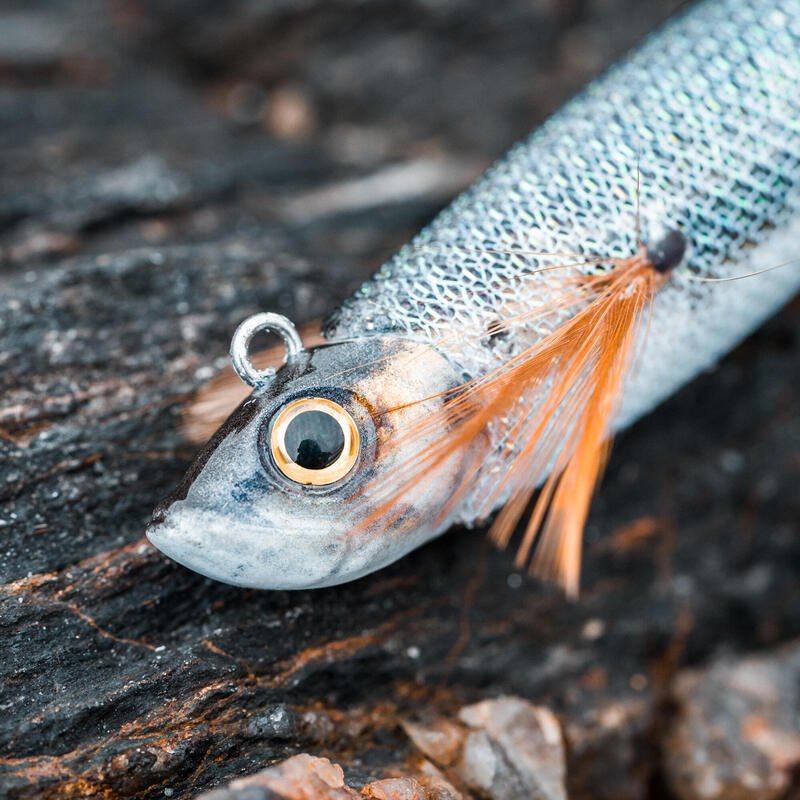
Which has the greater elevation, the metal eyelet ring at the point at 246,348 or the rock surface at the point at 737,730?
the metal eyelet ring at the point at 246,348

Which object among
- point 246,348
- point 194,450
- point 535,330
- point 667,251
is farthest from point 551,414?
point 194,450

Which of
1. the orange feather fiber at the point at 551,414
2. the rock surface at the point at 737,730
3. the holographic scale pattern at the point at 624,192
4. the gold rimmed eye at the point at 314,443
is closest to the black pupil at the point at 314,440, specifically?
the gold rimmed eye at the point at 314,443

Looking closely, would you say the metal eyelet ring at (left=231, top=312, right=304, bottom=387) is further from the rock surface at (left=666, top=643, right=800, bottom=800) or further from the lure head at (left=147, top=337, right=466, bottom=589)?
the rock surface at (left=666, top=643, right=800, bottom=800)

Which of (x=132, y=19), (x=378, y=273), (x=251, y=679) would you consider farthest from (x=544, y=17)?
(x=251, y=679)

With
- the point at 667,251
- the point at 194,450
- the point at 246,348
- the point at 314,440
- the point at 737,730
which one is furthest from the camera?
the point at 737,730

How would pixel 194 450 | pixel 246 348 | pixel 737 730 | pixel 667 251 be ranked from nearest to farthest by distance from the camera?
pixel 246 348
pixel 667 251
pixel 194 450
pixel 737 730

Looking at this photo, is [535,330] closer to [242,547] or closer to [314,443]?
[314,443]

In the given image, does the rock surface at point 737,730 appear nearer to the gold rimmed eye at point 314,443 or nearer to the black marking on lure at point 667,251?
the black marking on lure at point 667,251
